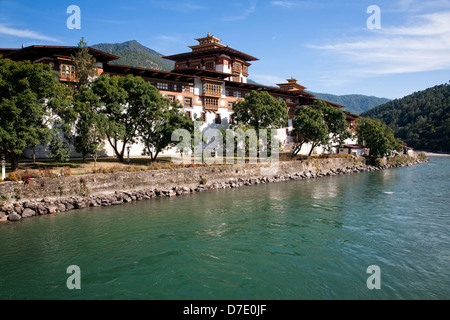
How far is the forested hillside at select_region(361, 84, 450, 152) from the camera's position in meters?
120

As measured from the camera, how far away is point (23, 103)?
2381 cm

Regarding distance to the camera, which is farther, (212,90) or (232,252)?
(212,90)

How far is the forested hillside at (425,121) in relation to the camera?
12044cm

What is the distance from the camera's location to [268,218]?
20.6 meters

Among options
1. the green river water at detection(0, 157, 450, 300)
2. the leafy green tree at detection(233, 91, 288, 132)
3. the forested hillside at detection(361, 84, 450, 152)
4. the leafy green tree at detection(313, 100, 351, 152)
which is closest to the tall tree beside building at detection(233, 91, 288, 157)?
the leafy green tree at detection(233, 91, 288, 132)

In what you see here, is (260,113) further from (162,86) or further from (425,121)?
(425,121)

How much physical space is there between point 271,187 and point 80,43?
29313mm

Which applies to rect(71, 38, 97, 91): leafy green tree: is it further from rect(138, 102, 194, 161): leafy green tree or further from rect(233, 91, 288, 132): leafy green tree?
rect(233, 91, 288, 132): leafy green tree

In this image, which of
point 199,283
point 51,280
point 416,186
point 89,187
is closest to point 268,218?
point 199,283

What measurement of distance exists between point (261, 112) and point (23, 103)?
3187 centimetres

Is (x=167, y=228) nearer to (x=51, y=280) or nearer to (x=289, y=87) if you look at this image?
(x=51, y=280)

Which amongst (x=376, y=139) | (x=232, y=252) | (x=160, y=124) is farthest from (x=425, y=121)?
(x=232, y=252)

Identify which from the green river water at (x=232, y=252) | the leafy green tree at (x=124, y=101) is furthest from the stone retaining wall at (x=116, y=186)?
the leafy green tree at (x=124, y=101)
